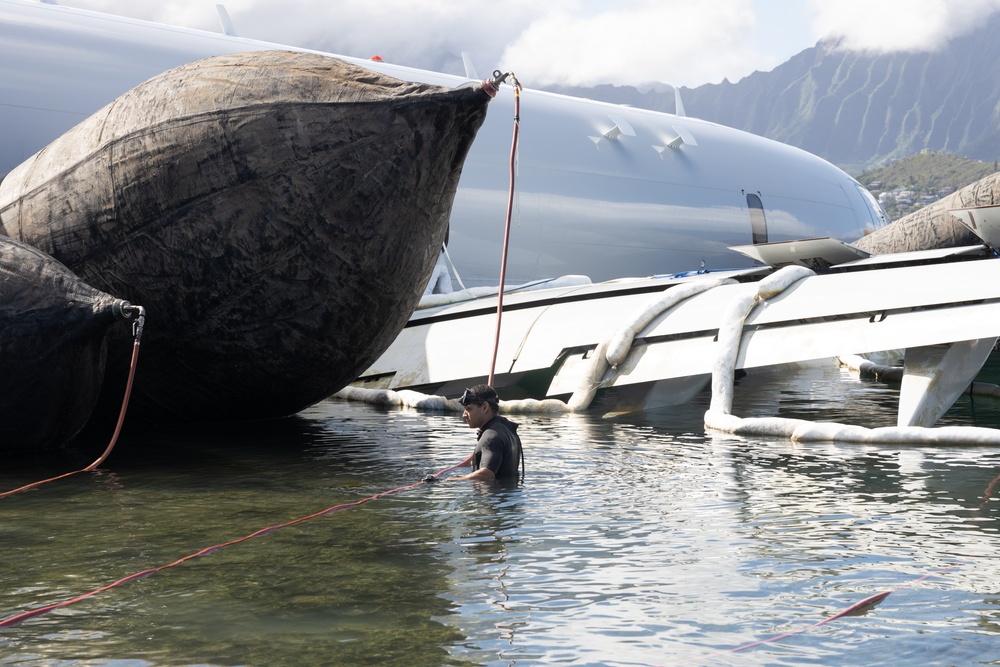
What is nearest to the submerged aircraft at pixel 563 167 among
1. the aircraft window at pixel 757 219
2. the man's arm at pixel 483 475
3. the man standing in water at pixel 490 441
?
the aircraft window at pixel 757 219

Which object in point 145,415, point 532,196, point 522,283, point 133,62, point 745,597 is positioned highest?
point 133,62

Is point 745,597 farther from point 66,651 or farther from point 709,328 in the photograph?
point 709,328

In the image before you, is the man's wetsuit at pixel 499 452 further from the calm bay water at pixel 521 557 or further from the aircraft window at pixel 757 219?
the aircraft window at pixel 757 219

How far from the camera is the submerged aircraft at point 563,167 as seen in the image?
16.6 metres

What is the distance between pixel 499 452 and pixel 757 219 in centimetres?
2091

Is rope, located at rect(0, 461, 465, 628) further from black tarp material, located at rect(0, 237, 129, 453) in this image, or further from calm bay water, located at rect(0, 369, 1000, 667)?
black tarp material, located at rect(0, 237, 129, 453)

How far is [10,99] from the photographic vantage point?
16.1 metres

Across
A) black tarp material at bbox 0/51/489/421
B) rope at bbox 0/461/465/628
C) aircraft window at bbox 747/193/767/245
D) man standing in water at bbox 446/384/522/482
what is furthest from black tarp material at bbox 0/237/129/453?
aircraft window at bbox 747/193/767/245

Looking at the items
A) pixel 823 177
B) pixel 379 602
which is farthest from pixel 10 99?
pixel 823 177

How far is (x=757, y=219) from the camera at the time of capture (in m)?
29.1

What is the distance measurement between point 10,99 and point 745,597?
13.8 metres

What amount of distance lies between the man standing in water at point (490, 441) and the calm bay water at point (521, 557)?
0.79ft

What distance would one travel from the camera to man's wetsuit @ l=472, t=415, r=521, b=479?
962 cm

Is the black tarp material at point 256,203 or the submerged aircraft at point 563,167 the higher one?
the submerged aircraft at point 563,167
